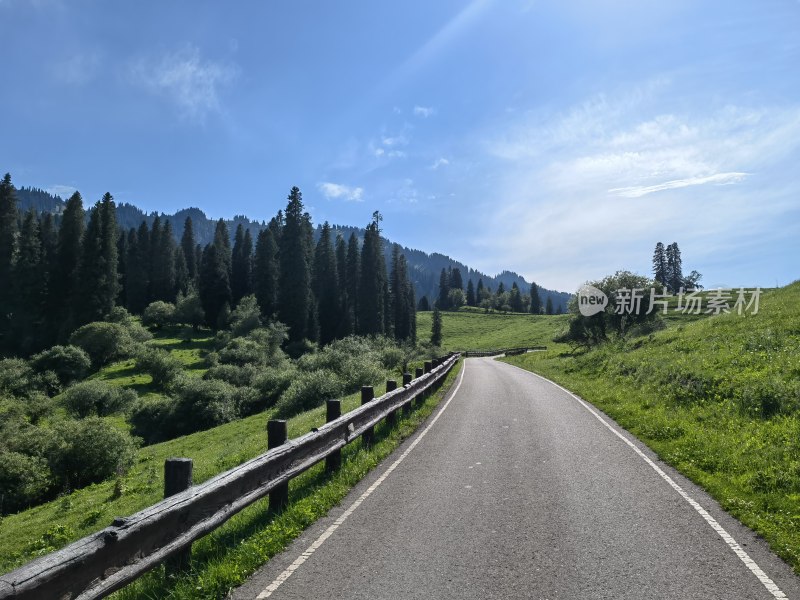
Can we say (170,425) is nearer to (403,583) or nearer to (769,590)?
(403,583)

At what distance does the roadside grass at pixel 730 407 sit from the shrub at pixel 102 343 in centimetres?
4495

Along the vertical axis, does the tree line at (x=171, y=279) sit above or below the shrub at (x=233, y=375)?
above

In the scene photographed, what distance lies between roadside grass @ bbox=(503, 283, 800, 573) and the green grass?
55.0 m

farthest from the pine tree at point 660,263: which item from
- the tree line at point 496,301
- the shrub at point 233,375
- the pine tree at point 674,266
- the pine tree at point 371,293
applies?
the shrub at point 233,375

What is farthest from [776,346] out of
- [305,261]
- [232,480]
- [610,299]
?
[305,261]

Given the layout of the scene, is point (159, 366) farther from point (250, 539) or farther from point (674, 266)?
point (674, 266)

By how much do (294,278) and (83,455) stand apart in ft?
152

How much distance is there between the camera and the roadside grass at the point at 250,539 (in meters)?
4.55

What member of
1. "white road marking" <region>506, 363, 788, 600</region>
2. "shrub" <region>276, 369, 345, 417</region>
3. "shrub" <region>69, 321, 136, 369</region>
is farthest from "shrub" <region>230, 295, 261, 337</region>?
"white road marking" <region>506, 363, 788, 600</region>

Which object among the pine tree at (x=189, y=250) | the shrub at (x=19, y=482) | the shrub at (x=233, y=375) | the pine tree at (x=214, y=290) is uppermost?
the pine tree at (x=189, y=250)

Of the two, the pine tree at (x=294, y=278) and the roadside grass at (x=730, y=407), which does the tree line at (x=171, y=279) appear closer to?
the pine tree at (x=294, y=278)

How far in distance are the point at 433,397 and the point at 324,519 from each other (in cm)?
1347

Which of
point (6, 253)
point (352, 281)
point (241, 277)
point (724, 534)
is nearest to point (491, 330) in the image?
point (352, 281)

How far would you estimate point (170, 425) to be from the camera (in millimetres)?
30234
